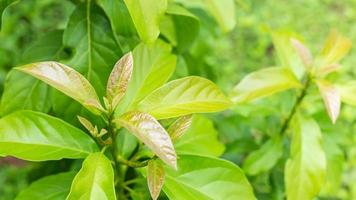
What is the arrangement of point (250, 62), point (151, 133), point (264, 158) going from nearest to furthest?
point (151, 133) < point (264, 158) < point (250, 62)

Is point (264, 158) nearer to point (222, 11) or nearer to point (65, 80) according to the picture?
point (222, 11)

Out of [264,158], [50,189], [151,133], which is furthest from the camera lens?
[264,158]

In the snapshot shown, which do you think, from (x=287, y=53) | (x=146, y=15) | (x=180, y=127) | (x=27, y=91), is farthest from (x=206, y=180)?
(x=287, y=53)

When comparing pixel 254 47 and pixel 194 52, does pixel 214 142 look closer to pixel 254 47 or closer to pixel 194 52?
pixel 194 52

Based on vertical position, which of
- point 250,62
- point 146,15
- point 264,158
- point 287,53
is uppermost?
point 146,15

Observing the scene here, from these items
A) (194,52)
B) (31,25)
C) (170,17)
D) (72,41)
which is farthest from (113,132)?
(31,25)

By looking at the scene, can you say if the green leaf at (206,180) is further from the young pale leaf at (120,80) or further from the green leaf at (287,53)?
Result: the green leaf at (287,53)
